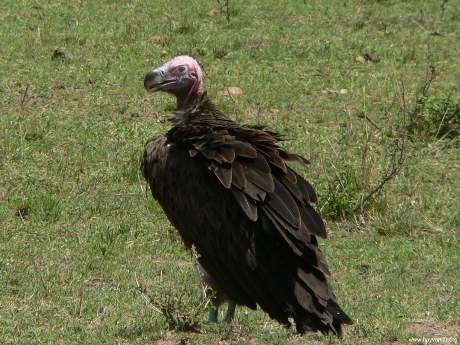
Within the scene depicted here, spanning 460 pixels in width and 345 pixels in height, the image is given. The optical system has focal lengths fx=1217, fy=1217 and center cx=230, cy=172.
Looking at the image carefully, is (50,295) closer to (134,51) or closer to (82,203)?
(82,203)

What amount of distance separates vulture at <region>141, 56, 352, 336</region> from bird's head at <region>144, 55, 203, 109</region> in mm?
934

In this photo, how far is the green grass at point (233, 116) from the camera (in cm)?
782

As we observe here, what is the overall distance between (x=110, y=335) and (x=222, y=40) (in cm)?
695

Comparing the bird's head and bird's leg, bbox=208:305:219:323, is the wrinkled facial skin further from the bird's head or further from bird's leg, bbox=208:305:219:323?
bird's leg, bbox=208:305:219:323

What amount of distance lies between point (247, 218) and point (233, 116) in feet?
15.7

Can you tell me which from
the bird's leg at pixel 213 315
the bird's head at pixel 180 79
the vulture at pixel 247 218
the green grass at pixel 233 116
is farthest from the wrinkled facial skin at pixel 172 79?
the bird's leg at pixel 213 315

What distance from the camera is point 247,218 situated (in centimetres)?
704

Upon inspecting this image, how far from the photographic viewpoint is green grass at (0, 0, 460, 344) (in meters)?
7.82

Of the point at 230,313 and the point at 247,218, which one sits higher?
the point at 247,218

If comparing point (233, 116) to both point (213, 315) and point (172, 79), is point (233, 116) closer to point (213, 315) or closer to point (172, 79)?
point (172, 79)

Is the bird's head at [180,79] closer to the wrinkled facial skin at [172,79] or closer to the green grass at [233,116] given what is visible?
the wrinkled facial skin at [172,79]

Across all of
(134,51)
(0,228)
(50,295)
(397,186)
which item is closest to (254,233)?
(50,295)

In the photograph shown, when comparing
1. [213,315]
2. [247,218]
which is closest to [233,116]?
[213,315]

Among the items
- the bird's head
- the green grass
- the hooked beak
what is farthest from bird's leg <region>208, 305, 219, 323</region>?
the hooked beak
